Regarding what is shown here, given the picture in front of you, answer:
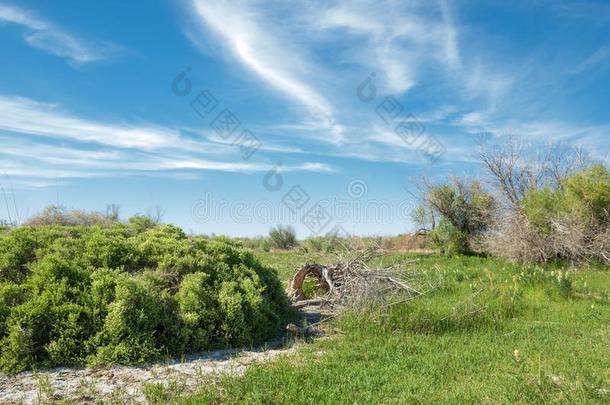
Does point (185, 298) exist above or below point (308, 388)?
above

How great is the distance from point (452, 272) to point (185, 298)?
35.1 feet

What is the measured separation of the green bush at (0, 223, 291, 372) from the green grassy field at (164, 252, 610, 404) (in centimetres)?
139

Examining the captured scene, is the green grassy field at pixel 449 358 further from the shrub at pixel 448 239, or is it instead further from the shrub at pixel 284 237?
the shrub at pixel 284 237

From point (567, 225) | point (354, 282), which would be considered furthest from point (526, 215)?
point (354, 282)

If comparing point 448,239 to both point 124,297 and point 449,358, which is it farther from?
point 124,297

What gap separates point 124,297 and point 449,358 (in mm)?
4686

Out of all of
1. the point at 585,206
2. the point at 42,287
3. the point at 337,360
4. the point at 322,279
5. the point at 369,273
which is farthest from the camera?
the point at 585,206

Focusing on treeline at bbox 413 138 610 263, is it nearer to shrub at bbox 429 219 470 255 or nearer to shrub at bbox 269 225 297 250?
shrub at bbox 429 219 470 255

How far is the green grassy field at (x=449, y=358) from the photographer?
564 cm

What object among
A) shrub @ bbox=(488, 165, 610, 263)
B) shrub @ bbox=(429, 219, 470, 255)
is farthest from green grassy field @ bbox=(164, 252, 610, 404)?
shrub @ bbox=(429, 219, 470, 255)

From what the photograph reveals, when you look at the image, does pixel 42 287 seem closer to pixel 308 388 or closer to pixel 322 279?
pixel 308 388

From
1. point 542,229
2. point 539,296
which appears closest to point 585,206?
point 542,229

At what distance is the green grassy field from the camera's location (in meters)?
5.64

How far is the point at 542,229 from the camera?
21.8m
